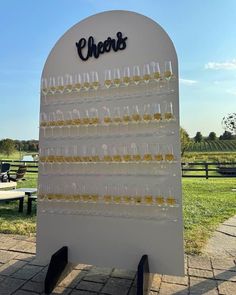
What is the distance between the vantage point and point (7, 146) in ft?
84.4

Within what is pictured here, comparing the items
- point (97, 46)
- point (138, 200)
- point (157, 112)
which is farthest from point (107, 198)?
point (97, 46)

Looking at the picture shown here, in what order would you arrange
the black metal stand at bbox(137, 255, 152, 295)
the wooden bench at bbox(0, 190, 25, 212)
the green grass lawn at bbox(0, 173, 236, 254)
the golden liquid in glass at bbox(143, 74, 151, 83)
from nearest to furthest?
the black metal stand at bbox(137, 255, 152, 295) → the golden liquid in glass at bbox(143, 74, 151, 83) → the green grass lawn at bbox(0, 173, 236, 254) → the wooden bench at bbox(0, 190, 25, 212)

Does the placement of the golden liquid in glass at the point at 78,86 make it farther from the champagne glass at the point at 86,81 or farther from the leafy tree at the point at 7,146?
the leafy tree at the point at 7,146

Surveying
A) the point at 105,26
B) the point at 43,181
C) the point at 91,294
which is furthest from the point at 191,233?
the point at 105,26

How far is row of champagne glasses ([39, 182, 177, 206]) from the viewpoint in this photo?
2611 mm

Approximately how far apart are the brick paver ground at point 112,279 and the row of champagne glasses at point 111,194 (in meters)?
Answer: 0.78

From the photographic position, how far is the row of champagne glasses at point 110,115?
2600 millimetres

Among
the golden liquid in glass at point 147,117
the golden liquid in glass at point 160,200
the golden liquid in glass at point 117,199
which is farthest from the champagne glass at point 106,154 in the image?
the golden liquid in glass at point 160,200

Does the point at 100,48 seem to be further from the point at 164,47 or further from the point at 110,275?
the point at 110,275

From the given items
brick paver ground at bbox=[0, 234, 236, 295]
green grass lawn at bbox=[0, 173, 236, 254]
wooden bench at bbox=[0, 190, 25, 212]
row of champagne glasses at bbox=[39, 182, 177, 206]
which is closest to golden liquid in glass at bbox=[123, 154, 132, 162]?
row of champagne glasses at bbox=[39, 182, 177, 206]

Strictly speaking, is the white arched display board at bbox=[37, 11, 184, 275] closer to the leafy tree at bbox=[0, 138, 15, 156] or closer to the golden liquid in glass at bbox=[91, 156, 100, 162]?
the golden liquid in glass at bbox=[91, 156, 100, 162]

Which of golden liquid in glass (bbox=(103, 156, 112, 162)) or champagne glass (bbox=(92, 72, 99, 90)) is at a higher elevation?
champagne glass (bbox=(92, 72, 99, 90))

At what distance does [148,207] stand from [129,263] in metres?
0.58

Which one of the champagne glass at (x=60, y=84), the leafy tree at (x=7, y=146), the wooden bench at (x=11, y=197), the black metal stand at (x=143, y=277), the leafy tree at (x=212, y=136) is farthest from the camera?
the leafy tree at (x=212, y=136)
